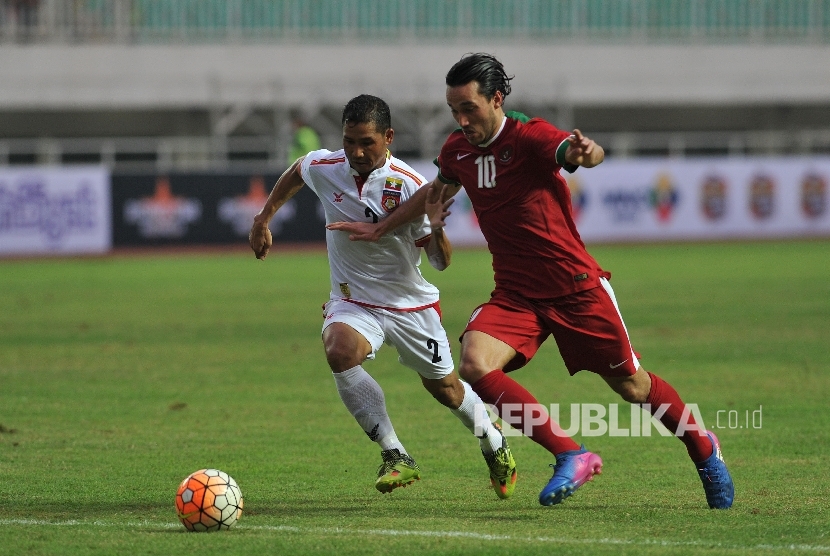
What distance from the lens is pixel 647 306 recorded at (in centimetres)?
1728

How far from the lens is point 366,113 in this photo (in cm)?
678

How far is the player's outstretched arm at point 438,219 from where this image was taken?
6.48 m

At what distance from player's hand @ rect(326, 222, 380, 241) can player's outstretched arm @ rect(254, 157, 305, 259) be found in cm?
46

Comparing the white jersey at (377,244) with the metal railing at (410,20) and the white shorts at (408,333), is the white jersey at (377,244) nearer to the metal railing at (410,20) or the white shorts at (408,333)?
the white shorts at (408,333)

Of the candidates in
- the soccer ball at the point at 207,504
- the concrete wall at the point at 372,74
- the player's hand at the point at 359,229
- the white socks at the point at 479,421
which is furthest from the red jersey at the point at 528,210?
the concrete wall at the point at 372,74

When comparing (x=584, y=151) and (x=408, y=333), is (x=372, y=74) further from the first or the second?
(x=584, y=151)

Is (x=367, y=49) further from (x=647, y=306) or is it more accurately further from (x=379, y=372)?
(x=379, y=372)

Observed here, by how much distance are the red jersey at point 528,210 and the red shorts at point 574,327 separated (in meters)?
0.07

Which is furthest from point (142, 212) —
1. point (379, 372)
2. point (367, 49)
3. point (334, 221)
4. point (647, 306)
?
point (334, 221)

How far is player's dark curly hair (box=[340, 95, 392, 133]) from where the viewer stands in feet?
22.2

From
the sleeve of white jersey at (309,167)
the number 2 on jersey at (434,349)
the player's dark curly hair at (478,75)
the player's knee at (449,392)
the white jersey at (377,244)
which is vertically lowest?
the player's knee at (449,392)

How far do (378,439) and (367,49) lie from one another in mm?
29352

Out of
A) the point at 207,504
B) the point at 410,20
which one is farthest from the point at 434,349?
the point at 410,20

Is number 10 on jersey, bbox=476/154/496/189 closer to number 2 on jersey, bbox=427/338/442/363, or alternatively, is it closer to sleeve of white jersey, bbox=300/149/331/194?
number 2 on jersey, bbox=427/338/442/363
